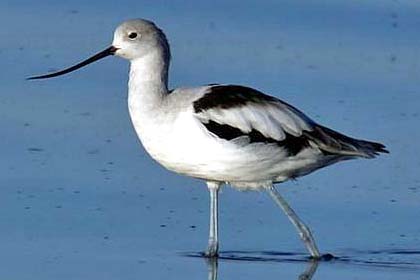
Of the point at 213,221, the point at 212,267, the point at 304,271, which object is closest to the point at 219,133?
the point at 213,221

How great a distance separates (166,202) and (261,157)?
0.80 m

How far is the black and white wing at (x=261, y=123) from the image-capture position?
11.3m

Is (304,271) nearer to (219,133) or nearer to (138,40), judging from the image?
(219,133)

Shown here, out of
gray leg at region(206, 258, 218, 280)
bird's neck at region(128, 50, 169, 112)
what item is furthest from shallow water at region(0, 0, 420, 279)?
bird's neck at region(128, 50, 169, 112)

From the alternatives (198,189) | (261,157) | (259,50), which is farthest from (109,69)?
(261,157)

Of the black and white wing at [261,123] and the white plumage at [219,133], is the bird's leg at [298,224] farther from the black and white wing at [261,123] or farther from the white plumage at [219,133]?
the black and white wing at [261,123]

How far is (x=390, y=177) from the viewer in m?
12.4

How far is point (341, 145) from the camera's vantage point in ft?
37.8

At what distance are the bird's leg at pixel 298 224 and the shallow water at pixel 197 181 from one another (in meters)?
0.09

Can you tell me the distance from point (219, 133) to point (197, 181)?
1315mm

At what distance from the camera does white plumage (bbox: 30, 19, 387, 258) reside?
11.2 metres

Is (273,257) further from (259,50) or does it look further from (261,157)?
(259,50)

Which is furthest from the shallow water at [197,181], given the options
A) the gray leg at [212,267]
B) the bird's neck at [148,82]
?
the bird's neck at [148,82]

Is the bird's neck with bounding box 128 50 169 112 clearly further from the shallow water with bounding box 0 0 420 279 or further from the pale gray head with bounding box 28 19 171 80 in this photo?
the shallow water with bounding box 0 0 420 279
